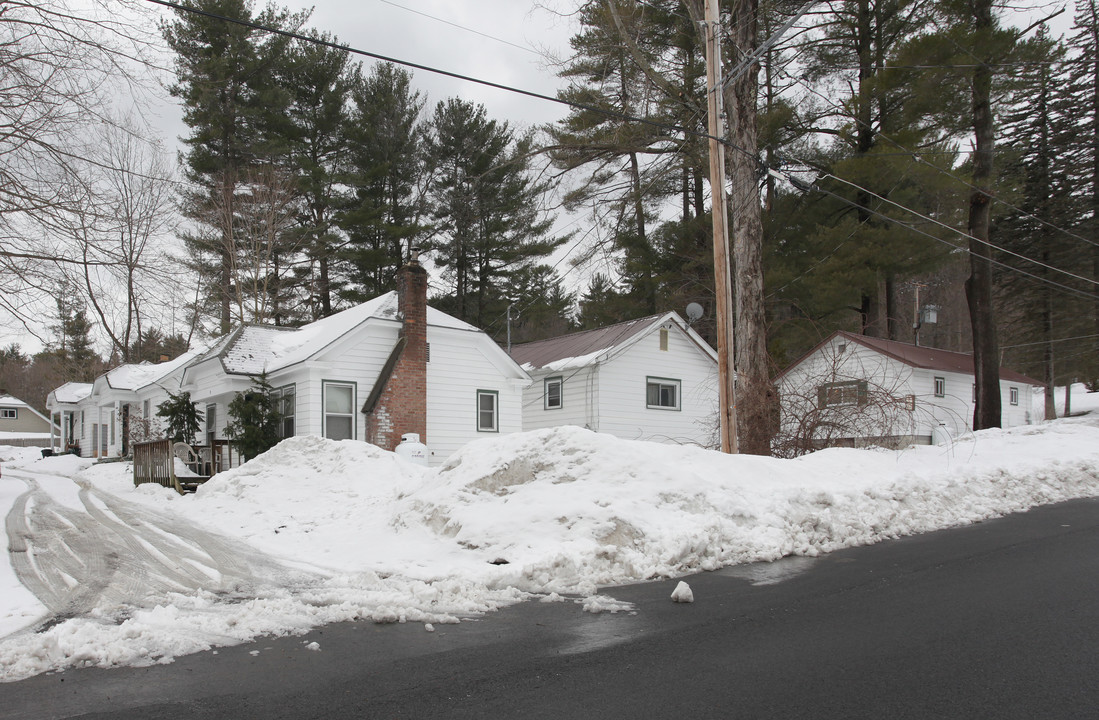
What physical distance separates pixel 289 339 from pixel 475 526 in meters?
14.9

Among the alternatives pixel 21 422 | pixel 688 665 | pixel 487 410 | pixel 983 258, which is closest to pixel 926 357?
pixel 983 258

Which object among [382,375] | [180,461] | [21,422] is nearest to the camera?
[382,375]

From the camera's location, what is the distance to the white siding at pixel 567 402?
23.8 meters

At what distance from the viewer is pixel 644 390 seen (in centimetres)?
2462

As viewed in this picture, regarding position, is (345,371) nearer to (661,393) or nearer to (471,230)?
(661,393)

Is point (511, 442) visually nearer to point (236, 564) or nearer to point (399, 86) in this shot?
point (236, 564)

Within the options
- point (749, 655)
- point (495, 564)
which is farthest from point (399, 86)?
point (749, 655)

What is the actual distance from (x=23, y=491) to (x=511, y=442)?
1500 centimetres

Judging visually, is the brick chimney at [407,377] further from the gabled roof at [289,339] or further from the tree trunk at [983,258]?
the tree trunk at [983,258]

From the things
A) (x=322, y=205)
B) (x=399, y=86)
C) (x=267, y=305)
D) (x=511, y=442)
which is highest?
(x=399, y=86)

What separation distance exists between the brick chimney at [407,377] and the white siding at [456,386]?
0.34 m

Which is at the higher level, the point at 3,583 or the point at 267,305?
the point at 267,305

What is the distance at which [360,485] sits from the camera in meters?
12.3

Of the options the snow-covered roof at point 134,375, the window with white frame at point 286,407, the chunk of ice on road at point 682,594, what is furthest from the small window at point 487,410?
the snow-covered roof at point 134,375
